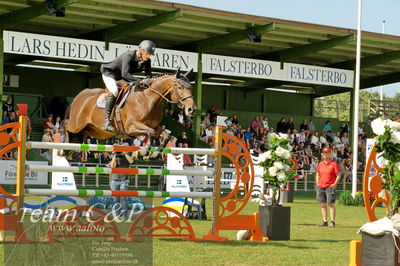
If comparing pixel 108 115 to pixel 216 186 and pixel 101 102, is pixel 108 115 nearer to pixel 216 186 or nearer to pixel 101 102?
pixel 101 102

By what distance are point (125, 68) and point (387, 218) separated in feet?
14.3

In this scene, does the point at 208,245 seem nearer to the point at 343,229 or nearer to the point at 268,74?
the point at 343,229

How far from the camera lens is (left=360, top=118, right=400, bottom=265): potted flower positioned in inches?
325

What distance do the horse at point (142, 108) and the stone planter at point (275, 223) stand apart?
8.32 feet

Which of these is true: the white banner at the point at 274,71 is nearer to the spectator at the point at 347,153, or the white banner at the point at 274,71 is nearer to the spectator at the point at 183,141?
the spectator at the point at 347,153

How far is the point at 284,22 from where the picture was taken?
27.6 m

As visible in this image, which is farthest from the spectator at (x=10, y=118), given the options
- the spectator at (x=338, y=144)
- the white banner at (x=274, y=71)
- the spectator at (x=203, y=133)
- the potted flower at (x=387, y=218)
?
the potted flower at (x=387, y=218)

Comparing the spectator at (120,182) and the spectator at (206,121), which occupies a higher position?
the spectator at (206,121)

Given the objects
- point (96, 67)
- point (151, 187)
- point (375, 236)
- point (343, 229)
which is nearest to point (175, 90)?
point (375, 236)

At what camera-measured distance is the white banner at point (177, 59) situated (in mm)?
24766

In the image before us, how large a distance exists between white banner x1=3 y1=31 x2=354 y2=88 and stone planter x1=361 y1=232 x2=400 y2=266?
707 inches

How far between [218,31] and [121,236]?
1799cm

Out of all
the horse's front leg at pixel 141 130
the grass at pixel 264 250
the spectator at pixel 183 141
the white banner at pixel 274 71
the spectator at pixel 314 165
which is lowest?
the grass at pixel 264 250

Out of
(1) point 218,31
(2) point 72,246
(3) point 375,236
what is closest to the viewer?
(2) point 72,246
